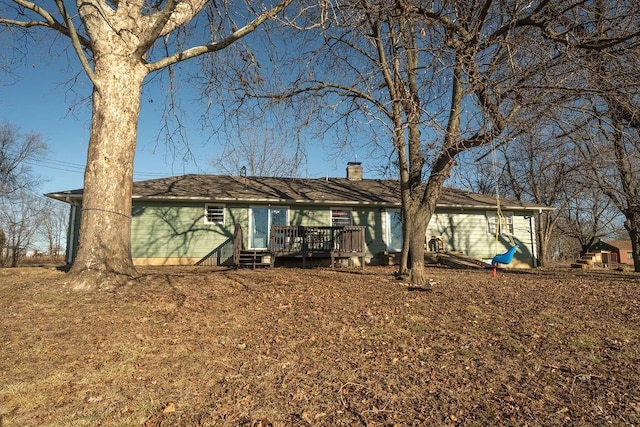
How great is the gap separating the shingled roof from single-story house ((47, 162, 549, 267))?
0.04m

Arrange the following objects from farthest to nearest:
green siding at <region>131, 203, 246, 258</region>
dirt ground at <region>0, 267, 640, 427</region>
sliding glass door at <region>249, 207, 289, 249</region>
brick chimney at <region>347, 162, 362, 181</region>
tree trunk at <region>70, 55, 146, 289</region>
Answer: brick chimney at <region>347, 162, 362, 181</region> < sliding glass door at <region>249, 207, 289, 249</region> < green siding at <region>131, 203, 246, 258</region> < tree trunk at <region>70, 55, 146, 289</region> < dirt ground at <region>0, 267, 640, 427</region>

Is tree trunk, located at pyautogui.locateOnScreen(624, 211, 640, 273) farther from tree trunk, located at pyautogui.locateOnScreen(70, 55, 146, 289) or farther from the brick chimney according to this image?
tree trunk, located at pyautogui.locateOnScreen(70, 55, 146, 289)

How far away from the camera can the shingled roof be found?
14680 mm

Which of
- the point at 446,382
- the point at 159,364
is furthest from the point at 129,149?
the point at 446,382

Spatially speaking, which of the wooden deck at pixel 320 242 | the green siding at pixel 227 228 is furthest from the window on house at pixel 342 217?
the wooden deck at pixel 320 242

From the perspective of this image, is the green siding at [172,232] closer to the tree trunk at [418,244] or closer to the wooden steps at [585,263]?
the tree trunk at [418,244]

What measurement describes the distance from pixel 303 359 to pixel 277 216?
1150 cm

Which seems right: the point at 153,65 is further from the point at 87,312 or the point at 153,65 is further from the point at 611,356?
the point at 611,356

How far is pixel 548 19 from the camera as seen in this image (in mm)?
6797

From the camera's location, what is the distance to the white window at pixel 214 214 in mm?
15102

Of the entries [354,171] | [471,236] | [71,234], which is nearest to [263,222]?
[354,171]

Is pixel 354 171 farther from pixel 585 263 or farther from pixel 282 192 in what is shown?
pixel 585 263

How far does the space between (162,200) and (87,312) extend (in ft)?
33.2

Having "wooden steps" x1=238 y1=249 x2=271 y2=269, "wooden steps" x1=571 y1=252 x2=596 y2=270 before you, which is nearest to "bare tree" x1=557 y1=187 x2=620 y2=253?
"wooden steps" x1=571 y1=252 x2=596 y2=270
